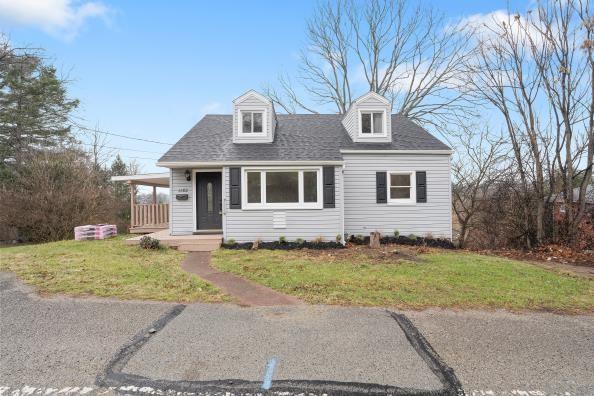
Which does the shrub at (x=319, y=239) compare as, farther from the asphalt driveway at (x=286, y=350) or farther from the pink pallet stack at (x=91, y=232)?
the pink pallet stack at (x=91, y=232)

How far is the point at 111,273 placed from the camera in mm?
6406

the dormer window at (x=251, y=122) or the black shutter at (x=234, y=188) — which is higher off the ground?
the dormer window at (x=251, y=122)

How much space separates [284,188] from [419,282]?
18.2 feet

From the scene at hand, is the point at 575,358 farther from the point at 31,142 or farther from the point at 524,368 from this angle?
the point at 31,142

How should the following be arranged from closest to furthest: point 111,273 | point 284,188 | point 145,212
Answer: point 111,273 → point 284,188 → point 145,212

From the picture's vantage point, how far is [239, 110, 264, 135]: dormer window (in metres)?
11.6

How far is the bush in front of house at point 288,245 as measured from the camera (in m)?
9.92

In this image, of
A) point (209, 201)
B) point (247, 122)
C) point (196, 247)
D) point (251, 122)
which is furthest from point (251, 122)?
point (196, 247)

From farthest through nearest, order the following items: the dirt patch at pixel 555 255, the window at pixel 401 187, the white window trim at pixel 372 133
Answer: the white window trim at pixel 372 133
the window at pixel 401 187
the dirt patch at pixel 555 255

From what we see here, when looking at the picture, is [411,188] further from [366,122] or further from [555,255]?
[555,255]

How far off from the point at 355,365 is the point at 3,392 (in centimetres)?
297

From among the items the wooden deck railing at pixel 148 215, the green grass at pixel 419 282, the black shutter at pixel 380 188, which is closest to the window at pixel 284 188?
the green grass at pixel 419 282

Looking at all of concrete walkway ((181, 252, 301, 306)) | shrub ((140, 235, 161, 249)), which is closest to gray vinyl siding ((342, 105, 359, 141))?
concrete walkway ((181, 252, 301, 306))

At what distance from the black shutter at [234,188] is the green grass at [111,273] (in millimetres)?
2241
